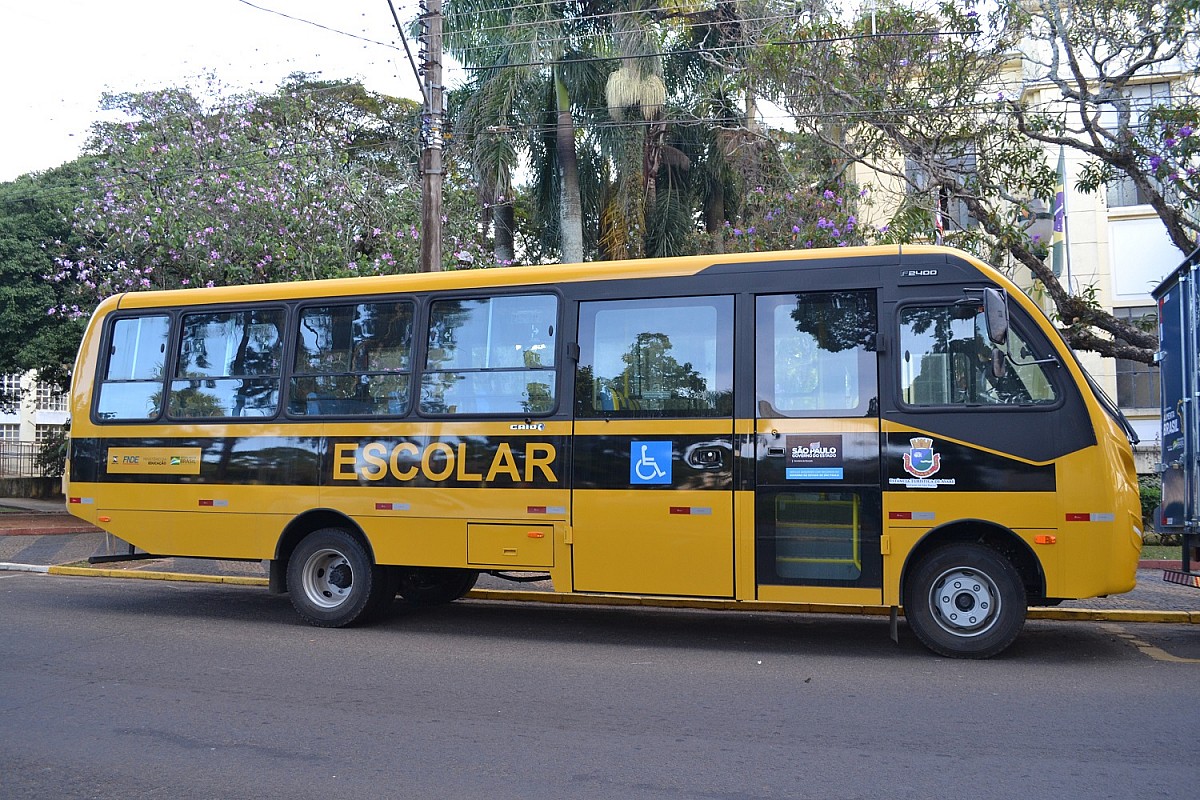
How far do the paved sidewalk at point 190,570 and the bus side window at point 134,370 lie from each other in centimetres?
137

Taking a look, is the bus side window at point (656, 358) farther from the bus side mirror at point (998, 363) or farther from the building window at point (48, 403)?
the building window at point (48, 403)

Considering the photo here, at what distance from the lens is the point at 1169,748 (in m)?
5.68

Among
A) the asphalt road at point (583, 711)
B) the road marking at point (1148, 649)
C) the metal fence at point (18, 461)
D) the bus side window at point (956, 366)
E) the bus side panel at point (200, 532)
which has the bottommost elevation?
the asphalt road at point (583, 711)

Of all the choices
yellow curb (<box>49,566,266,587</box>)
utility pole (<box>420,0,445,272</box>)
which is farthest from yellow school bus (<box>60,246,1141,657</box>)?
utility pole (<box>420,0,445,272</box>)

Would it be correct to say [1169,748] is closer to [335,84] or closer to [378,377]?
[378,377]

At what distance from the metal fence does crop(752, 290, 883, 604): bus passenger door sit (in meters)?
31.1

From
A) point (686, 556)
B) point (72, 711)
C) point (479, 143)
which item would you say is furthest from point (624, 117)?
point (72, 711)

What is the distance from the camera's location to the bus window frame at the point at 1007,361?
795 cm

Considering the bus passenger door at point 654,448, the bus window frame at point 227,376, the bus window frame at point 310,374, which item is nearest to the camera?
the bus passenger door at point 654,448

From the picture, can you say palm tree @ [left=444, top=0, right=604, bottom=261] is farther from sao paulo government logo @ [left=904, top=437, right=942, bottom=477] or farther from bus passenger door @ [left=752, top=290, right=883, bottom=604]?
sao paulo government logo @ [left=904, top=437, right=942, bottom=477]

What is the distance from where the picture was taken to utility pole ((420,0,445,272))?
46.8 ft

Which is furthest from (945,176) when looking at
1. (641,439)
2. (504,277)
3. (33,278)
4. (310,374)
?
(33,278)

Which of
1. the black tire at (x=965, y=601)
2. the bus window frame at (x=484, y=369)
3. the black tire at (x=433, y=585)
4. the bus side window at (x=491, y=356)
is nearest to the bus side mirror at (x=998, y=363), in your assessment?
the black tire at (x=965, y=601)

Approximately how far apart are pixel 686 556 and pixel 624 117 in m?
13.9
